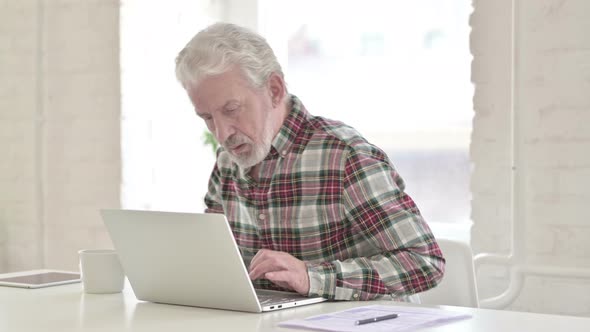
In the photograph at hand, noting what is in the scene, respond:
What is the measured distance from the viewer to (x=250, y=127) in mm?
1854

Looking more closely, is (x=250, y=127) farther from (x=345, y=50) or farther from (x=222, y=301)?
(x=345, y=50)

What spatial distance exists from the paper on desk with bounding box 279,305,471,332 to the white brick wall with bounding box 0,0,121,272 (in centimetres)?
183

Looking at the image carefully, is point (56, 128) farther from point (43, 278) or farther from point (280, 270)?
point (280, 270)

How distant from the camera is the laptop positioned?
4.68ft

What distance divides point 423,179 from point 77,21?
1380 millimetres

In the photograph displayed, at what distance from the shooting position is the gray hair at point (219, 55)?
1789 millimetres

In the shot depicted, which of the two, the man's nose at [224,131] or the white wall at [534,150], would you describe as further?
the white wall at [534,150]

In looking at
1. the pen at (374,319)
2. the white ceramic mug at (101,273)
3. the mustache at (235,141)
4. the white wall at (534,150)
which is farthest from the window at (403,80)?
the pen at (374,319)

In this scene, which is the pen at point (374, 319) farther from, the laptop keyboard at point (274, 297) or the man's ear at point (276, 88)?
the man's ear at point (276, 88)

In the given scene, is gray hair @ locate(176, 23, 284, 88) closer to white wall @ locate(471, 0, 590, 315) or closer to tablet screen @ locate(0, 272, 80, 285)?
tablet screen @ locate(0, 272, 80, 285)

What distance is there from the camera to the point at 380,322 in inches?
52.3

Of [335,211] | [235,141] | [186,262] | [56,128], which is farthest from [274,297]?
[56,128]

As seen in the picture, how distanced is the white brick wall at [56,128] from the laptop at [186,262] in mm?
1536

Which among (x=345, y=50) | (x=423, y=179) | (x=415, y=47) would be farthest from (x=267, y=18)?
(x=423, y=179)
